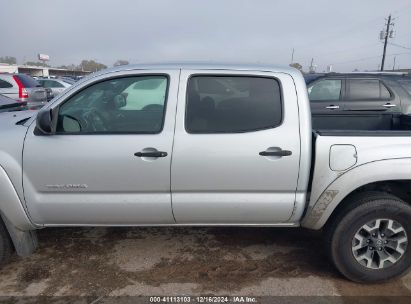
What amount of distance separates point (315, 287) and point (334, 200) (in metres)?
0.76

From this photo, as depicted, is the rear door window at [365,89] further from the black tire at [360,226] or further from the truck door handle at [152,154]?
the truck door handle at [152,154]

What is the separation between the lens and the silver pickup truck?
2.66 meters

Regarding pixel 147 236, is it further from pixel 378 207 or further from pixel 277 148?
pixel 378 207

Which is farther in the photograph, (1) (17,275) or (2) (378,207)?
(1) (17,275)

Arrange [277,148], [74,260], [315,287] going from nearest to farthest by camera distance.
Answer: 1. [277,148]
2. [315,287]
3. [74,260]

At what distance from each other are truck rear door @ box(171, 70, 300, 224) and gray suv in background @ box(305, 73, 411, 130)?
4.63 metres

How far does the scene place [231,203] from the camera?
2.77 meters

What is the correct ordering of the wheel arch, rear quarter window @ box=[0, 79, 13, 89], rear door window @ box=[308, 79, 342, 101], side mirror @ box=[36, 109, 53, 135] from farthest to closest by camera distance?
rear quarter window @ box=[0, 79, 13, 89]
rear door window @ box=[308, 79, 342, 101]
the wheel arch
side mirror @ box=[36, 109, 53, 135]

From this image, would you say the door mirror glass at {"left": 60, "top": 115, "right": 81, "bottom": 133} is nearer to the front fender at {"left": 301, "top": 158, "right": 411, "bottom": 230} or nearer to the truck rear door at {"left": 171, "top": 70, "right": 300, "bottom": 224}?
the truck rear door at {"left": 171, "top": 70, "right": 300, "bottom": 224}

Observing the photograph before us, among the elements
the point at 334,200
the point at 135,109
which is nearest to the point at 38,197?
the point at 135,109

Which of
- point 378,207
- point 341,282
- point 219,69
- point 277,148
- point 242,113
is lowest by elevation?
point 341,282

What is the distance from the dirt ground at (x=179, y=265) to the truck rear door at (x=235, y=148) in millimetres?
532

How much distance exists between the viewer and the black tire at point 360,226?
273 cm

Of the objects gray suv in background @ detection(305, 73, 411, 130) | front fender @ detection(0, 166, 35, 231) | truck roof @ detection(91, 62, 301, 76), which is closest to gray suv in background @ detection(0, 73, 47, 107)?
gray suv in background @ detection(305, 73, 411, 130)
